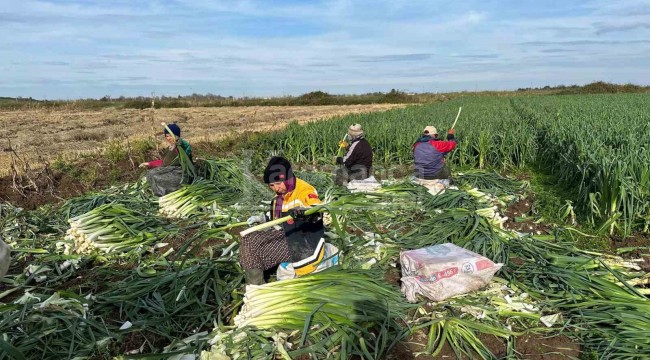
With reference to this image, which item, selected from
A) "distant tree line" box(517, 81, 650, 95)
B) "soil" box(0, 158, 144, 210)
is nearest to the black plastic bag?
"soil" box(0, 158, 144, 210)

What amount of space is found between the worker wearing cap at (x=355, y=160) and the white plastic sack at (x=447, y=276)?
3.55 meters

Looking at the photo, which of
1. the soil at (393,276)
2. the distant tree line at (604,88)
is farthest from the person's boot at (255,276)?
the distant tree line at (604,88)

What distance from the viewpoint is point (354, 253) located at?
390 cm

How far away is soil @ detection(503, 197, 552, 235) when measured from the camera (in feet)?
17.0

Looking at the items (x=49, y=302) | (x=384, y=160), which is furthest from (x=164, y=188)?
(x=384, y=160)

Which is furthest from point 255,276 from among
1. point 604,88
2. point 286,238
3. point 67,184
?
point 604,88

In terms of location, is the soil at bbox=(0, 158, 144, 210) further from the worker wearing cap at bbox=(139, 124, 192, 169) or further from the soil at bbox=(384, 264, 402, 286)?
the soil at bbox=(384, 264, 402, 286)

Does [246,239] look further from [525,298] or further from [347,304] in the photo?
[525,298]

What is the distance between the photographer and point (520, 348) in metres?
2.86

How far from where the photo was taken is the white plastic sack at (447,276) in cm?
321

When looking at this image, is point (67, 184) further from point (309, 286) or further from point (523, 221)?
point (523, 221)

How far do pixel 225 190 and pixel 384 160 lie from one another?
431 cm

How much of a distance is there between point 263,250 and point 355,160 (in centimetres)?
368

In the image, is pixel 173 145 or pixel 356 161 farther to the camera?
pixel 356 161
